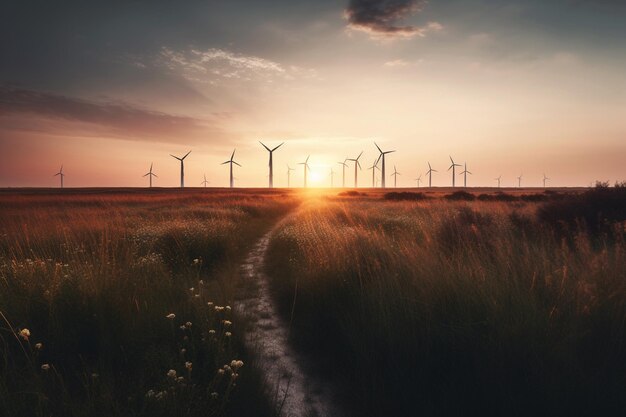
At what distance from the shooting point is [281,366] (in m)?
5.21

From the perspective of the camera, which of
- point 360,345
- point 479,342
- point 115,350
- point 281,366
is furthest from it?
point 281,366

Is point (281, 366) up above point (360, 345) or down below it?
below

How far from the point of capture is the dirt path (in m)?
4.26

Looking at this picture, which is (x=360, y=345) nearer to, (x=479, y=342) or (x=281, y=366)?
(x=281, y=366)

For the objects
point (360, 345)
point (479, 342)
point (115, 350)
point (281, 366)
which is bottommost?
point (281, 366)

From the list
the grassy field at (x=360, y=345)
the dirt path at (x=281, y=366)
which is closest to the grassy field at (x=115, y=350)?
the grassy field at (x=360, y=345)

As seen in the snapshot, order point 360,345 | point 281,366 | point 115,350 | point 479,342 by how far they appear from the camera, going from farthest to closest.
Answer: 1. point 281,366
2. point 360,345
3. point 115,350
4. point 479,342

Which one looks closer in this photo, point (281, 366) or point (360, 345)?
point (360, 345)

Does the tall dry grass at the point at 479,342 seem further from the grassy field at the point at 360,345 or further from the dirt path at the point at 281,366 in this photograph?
the dirt path at the point at 281,366

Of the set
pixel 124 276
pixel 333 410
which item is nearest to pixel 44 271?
pixel 124 276

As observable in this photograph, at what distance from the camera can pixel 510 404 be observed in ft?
11.4

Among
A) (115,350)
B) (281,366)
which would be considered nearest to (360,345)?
(281,366)

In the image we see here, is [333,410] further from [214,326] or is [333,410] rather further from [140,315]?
[140,315]

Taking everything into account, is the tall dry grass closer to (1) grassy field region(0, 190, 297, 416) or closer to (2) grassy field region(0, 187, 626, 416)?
(2) grassy field region(0, 187, 626, 416)
